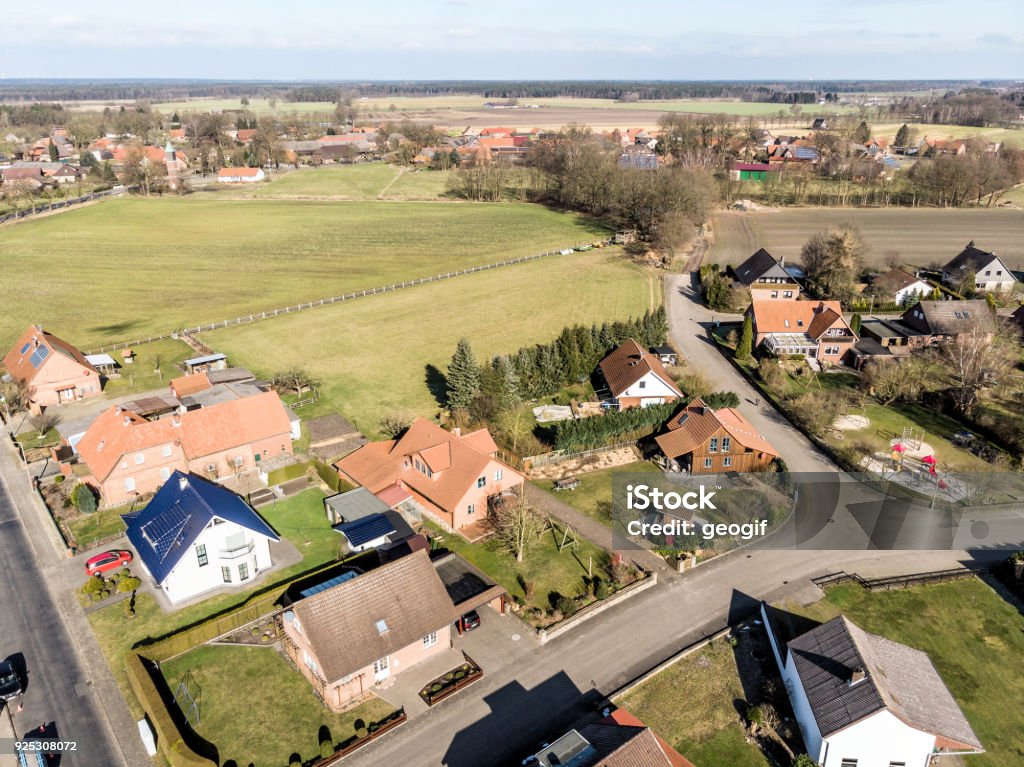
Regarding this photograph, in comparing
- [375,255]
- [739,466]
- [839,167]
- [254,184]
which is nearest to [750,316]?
[739,466]

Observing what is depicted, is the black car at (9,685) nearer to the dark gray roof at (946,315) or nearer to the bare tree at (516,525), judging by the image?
the bare tree at (516,525)

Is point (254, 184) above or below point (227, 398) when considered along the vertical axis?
above

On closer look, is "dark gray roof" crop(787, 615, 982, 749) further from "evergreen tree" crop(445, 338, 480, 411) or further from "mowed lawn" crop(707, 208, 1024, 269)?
"mowed lawn" crop(707, 208, 1024, 269)

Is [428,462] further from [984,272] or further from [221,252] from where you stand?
[221,252]

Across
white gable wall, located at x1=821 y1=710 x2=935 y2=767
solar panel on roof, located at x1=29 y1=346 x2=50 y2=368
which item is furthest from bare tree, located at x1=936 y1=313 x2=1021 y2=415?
solar panel on roof, located at x1=29 y1=346 x2=50 y2=368

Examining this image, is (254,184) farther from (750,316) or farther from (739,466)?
(739,466)

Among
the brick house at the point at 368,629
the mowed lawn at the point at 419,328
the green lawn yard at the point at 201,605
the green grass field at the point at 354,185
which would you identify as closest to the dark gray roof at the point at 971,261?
the mowed lawn at the point at 419,328
